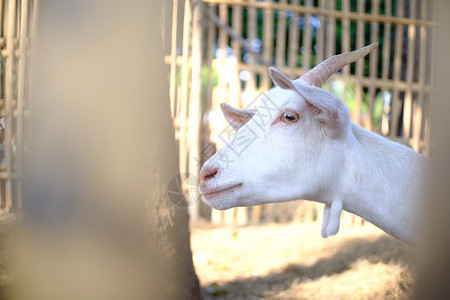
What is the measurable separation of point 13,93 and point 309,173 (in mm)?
1443

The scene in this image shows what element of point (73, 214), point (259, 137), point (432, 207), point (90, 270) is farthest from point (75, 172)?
point (432, 207)

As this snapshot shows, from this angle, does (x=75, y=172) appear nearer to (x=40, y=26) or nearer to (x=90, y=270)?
(x=90, y=270)

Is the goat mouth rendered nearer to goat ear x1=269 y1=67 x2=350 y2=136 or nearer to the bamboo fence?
goat ear x1=269 y1=67 x2=350 y2=136

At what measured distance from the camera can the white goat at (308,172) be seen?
1758 millimetres

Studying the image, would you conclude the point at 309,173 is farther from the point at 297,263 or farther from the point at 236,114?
the point at 297,263

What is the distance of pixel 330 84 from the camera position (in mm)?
5410

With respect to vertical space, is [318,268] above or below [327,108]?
below

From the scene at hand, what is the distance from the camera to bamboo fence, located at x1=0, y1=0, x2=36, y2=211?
191 cm

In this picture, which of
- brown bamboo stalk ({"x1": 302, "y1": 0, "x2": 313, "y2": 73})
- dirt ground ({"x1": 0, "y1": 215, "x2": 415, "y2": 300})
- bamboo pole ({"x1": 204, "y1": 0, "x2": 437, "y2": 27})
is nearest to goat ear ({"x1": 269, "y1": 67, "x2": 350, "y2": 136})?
dirt ground ({"x1": 0, "y1": 215, "x2": 415, "y2": 300})

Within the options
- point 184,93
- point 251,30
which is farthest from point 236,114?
point 251,30

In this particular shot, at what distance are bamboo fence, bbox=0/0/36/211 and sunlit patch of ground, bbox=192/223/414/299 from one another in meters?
1.59

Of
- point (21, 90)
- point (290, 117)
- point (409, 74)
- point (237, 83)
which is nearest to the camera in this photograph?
point (290, 117)

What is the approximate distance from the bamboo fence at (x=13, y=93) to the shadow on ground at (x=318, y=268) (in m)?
1.56

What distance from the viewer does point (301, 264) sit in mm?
3977
